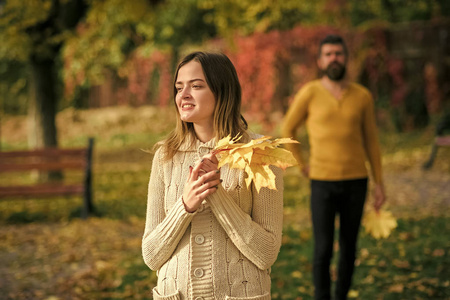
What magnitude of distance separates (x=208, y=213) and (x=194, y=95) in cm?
46

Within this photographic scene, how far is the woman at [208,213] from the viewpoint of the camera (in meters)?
1.98

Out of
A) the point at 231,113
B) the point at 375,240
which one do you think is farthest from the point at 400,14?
the point at 231,113

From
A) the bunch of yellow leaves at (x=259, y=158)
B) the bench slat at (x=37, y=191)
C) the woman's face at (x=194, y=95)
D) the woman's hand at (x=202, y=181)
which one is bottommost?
the bench slat at (x=37, y=191)

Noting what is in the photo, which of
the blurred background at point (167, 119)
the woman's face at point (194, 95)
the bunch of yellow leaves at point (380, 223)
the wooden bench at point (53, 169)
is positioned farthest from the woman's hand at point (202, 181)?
the wooden bench at point (53, 169)

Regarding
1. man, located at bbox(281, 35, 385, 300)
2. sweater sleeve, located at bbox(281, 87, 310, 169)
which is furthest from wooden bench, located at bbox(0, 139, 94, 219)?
man, located at bbox(281, 35, 385, 300)

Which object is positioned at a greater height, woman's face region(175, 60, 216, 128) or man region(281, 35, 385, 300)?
woman's face region(175, 60, 216, 128)

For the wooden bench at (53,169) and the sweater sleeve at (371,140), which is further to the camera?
the wooden bench at (53,169)

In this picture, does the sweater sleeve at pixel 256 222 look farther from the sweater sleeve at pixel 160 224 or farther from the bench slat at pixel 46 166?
the bench slat at pixel 46 166

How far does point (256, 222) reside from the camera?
2082 mm

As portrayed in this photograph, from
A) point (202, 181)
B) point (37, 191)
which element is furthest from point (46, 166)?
point (202, 181)

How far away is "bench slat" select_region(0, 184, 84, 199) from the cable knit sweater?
626cm

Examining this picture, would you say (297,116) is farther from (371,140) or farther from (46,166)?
(46,166)

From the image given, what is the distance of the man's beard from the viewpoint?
3.79m

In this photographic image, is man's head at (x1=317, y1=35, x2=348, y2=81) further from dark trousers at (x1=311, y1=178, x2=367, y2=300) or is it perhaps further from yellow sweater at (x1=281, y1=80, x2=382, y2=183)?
dark trousers at (x1=311, y1=178, x2=367, y2=300)
